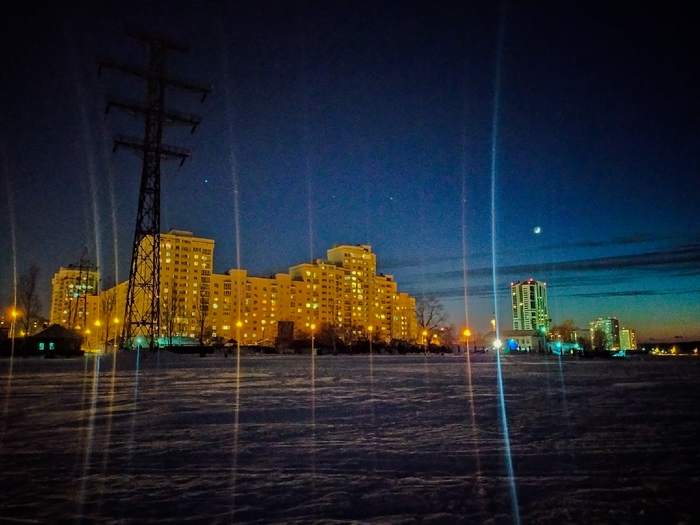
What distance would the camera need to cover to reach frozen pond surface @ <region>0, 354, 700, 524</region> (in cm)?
376

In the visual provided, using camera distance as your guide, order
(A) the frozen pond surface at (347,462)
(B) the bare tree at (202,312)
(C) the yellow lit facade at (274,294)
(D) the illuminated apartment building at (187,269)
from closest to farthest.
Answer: (A) the frozen pond surface at (347,462) < (B) the bare tree at (202,312) < (D) the illuminated apartment building at (187,269) < (C) the yellow lit facade at (274,294)

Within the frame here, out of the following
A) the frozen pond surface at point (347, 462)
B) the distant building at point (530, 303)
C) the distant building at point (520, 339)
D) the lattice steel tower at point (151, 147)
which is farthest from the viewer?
the distant building at point (530, 303)

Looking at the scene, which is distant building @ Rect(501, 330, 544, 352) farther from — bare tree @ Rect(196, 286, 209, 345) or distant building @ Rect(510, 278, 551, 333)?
bare tree @ Rect(196, 286, 209, 345)

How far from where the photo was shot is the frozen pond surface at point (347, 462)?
3.76 m

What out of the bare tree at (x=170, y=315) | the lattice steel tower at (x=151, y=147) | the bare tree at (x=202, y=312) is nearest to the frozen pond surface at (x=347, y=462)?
the lattice steel tower at (x=151, y=147)

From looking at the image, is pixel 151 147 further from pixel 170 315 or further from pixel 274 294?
pixel 274 294

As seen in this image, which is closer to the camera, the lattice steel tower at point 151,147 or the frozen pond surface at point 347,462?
the frozen pond surface at point 347,462

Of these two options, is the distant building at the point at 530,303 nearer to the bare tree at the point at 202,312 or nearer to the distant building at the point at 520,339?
the distant building at the point at 520,339

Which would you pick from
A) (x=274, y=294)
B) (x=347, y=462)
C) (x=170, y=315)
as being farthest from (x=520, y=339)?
(x=347, y=462)

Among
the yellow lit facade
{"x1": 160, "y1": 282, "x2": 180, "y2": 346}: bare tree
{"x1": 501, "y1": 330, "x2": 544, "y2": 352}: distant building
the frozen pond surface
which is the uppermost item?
the yellow lit facade

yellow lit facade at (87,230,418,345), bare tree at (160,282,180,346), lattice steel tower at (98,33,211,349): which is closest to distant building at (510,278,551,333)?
yellow lit facade at (87,230,418,345)

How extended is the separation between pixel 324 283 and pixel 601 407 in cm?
16403

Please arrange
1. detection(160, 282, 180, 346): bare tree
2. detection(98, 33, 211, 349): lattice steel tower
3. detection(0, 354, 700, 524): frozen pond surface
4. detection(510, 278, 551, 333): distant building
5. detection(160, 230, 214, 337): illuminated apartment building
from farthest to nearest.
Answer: detection(510, 278, 551, 333): distant building < detection(160, 230, 214, 337): illuminated apartment building < detection(160, 282, 180, 346): bare tree < detection(98, 33, 211, 349): lattice steel tower < detection(0, 354, 700, 524): frozen pond surface

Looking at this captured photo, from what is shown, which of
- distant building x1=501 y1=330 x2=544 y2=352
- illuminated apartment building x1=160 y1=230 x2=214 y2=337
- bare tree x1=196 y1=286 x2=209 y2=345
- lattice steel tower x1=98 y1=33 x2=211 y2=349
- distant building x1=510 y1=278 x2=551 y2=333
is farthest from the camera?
distant building x1=510 y1=278 x2=551 y2=333
